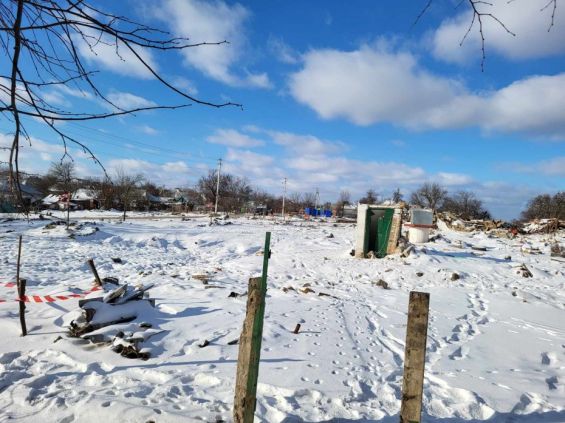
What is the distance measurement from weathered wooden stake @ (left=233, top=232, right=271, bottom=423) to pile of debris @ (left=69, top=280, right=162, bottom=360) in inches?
111

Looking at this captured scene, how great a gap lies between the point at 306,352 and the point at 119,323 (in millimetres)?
3174

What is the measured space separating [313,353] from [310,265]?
9779 mm

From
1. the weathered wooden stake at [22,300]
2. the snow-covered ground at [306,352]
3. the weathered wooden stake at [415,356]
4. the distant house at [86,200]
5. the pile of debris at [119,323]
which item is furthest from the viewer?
the distant house at [86,200]

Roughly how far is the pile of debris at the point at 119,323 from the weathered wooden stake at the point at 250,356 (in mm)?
2819

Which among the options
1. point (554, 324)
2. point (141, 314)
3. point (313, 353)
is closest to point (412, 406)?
point (313, 353)

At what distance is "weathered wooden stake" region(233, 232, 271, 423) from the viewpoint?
111 inches

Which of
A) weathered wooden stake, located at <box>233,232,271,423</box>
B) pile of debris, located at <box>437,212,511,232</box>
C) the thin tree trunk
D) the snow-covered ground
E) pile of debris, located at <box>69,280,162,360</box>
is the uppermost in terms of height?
the thin tree trunk

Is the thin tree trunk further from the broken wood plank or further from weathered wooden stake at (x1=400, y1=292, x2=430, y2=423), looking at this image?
the broken wood plank

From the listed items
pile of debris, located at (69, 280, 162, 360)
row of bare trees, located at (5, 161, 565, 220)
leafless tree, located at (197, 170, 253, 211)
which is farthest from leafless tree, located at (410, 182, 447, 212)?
pile of debris, located at (69, 280, 162, 360)

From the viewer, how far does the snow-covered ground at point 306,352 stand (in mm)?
3988

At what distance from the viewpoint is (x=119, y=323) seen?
6.18 m

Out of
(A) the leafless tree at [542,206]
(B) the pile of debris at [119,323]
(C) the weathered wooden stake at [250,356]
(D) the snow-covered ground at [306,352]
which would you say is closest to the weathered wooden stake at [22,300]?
(D) the snow-covered ground at [306,352]

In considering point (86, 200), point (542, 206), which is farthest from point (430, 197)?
point (86, 200)

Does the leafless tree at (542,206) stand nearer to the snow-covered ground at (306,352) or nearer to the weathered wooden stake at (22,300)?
the snow-covered ground at (306,352)
